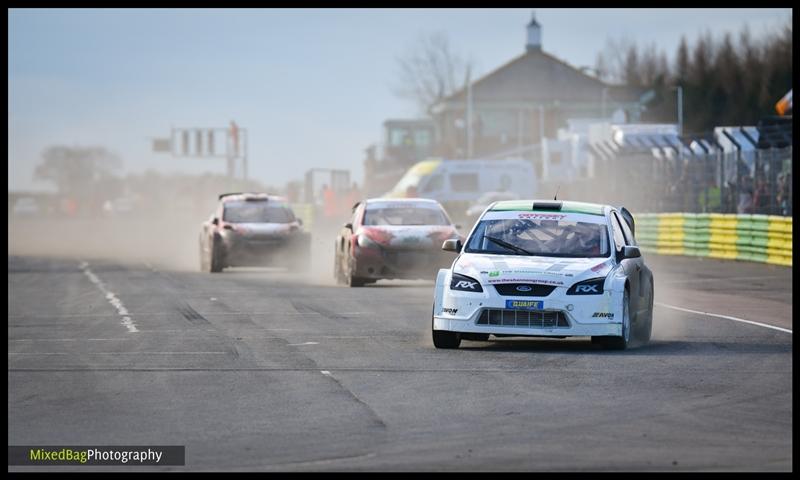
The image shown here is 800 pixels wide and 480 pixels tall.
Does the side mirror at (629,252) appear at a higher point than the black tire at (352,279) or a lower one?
higher

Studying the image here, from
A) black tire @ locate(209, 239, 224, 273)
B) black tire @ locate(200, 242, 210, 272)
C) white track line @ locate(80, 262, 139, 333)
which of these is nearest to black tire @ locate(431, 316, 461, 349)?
white track line @ locate(80, 262, 139, 333)

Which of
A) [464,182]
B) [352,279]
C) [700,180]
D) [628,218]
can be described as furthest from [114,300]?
[464,182]

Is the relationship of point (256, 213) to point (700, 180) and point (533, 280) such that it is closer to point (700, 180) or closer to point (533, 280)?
point (700, 180)

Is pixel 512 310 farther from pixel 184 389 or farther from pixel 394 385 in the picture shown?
pixel 184 389

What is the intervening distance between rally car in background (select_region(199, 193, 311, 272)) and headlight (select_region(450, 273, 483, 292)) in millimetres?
16105

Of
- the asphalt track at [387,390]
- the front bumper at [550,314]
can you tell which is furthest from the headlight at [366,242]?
the front bumper at [550,314]

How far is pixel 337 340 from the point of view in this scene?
16.1 m

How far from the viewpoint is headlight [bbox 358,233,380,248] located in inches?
980

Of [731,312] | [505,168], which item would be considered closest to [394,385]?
[731,312]

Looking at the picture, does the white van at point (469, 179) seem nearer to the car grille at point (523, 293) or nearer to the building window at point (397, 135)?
the car grille at point (523, 293)

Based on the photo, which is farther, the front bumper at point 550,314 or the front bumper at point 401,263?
the front bumper at point 401,263

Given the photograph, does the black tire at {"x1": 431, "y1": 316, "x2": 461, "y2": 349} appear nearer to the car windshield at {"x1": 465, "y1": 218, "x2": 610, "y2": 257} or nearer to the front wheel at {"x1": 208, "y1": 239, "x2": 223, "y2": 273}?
the car windshield at {"x1": 465, "y1": 218, "x2": 610, "y2": 257}

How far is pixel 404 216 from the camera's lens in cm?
2588

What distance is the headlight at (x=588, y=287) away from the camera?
1470 centimetres
